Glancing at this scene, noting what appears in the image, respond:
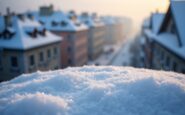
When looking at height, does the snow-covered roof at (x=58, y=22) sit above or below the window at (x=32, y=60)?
above

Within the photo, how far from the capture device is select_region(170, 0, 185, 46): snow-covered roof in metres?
15.5

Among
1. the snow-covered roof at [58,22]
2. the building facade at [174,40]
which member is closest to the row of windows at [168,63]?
the building facade at [174,40]

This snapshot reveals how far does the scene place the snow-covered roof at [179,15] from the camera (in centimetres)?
1552

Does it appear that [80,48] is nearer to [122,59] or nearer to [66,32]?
[66,32]

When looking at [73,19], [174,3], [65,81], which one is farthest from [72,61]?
[65,81]

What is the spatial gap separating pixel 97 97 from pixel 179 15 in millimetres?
14416

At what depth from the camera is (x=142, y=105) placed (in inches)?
183

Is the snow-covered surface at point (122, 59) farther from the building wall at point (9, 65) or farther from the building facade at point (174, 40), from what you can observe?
the building wall at point (9, 65)

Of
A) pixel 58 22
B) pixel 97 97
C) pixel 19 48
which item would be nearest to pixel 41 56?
pixel 19 48

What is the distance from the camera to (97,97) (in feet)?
16.1

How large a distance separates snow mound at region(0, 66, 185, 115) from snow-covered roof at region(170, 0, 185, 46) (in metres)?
11.2

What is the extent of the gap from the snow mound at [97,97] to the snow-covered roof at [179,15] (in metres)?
11.2

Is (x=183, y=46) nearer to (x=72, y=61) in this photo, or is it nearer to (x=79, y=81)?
(x=79, y=81)

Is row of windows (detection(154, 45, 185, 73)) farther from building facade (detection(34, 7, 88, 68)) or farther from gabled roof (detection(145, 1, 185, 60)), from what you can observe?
building facade (detection(34, 7, 88, 68))
